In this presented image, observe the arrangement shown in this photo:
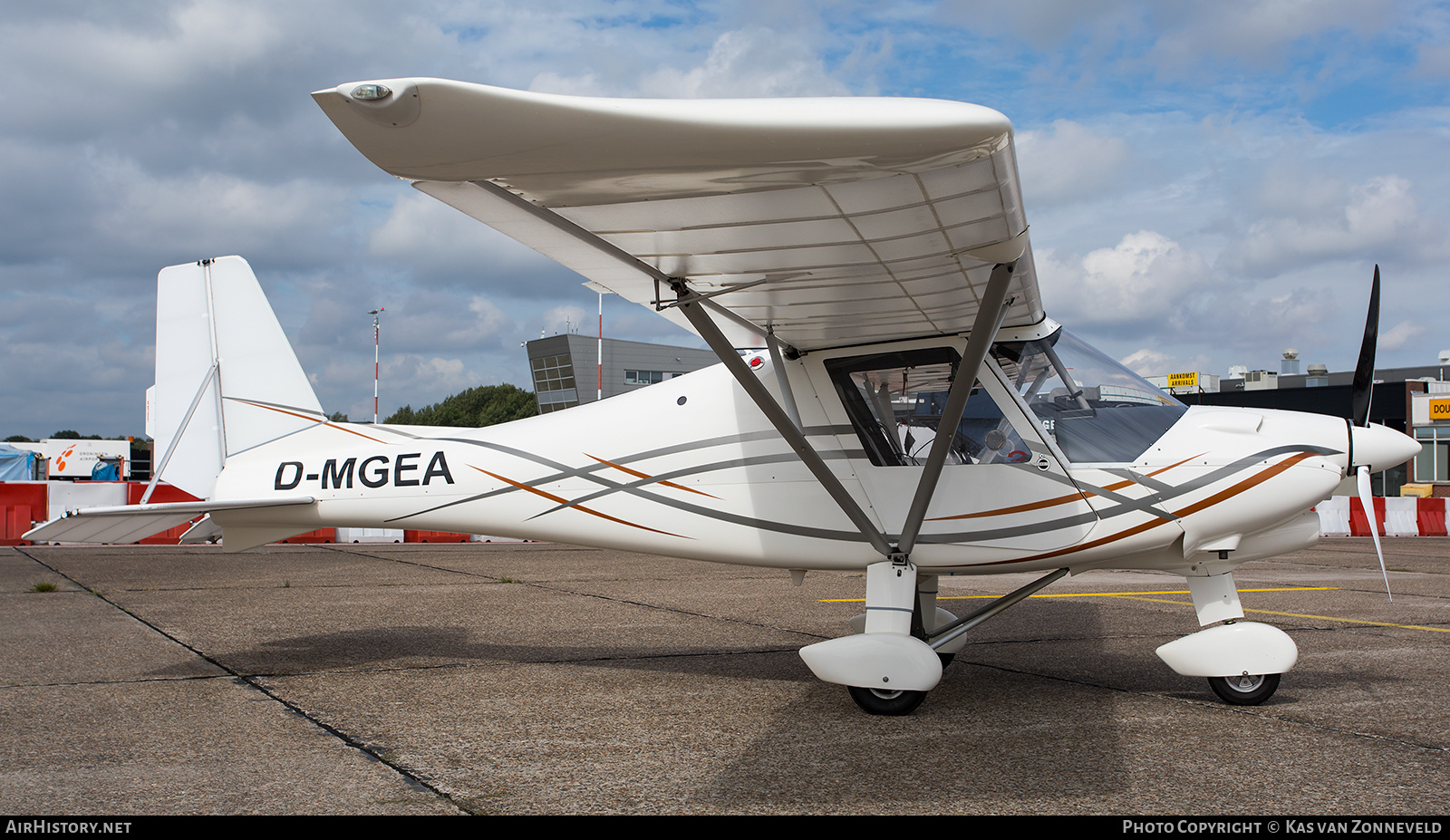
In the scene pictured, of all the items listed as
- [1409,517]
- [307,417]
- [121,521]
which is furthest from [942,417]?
[1409,517]

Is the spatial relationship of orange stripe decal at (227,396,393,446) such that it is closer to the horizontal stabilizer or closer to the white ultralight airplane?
the white ultralight airplane

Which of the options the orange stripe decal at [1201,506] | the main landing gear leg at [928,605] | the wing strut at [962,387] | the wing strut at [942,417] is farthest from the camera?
the main landing gear leg at [928,605]

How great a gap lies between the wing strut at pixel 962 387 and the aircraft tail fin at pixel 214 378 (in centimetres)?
419

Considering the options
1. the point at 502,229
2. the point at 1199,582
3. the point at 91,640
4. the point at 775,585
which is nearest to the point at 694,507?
the point at 502,229

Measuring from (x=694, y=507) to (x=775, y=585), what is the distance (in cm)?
599

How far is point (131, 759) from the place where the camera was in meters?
3.95

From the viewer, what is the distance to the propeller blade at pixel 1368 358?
5.20m

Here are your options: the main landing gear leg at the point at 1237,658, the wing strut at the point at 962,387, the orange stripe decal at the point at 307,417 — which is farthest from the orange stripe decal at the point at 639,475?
the main landing gear leg at the point at 1237,658

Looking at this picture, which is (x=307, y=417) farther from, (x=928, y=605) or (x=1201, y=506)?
(x=1201, y=506)

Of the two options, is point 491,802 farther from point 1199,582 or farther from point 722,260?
point 1199,582

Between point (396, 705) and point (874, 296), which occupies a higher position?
point (874, 296)

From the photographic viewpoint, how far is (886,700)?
489cm

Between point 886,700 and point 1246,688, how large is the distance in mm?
1946

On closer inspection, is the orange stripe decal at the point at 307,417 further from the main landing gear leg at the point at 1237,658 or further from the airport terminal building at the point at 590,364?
the airport terminal building at the point at 590,364
